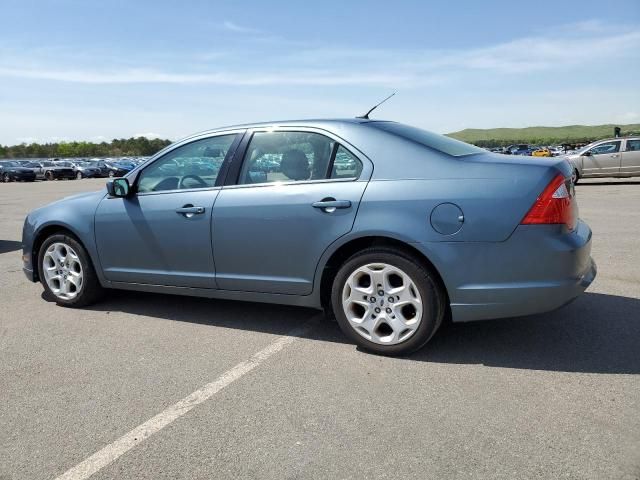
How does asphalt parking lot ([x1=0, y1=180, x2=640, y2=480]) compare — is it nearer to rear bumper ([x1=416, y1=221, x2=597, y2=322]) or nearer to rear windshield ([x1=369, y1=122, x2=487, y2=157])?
rear bumper ([x1=416, y1=221, x2=597, y2=322])

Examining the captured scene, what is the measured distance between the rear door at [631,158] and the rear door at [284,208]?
1820cm

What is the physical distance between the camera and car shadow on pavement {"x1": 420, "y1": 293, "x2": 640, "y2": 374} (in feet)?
11.7

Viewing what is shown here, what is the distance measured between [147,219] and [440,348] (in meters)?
2.55

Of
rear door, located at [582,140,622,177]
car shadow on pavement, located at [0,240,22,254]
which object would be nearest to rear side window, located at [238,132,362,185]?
car shadow on pavement, located at [0,240,22,254]

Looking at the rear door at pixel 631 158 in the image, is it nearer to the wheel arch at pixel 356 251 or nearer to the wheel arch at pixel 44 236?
the wheel arch at pixel 356 251

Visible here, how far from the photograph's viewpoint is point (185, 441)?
9.06 feet

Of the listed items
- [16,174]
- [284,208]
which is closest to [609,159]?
[284,208]

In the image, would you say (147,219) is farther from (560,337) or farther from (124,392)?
(560,337)

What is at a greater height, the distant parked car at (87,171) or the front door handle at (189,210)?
the front door handle at (189,210)

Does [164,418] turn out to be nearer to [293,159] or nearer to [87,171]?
[293,159]

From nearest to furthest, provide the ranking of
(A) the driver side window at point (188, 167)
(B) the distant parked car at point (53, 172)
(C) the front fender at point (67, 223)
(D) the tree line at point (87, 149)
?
(A) the driver side window at point (188, 167)
(C) the front fender at point (67, 223)
(B) the distant parked car at point (53, 172)
(D) the tree line at point (87, 149)

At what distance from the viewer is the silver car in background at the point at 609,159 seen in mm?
18906

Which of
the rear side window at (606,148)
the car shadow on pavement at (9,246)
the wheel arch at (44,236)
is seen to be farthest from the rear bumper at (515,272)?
the rear side window at (606,148)

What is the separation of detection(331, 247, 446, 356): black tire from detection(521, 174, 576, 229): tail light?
689 millimetres
